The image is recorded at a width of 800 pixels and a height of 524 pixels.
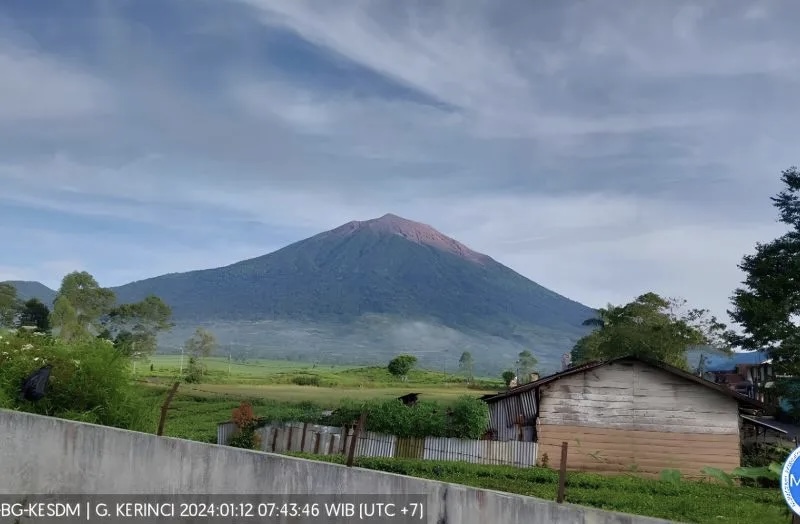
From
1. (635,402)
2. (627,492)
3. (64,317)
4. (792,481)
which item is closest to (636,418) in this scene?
(635,402)

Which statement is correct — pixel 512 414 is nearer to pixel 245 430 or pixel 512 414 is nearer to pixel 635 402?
pixel 635 402

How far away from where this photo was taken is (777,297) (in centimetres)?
3875

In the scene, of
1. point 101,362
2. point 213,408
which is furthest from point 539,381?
point 213,408

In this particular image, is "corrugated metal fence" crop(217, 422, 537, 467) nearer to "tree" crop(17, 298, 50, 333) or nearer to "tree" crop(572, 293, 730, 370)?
"tree" crop(572, 293, 730, 370)

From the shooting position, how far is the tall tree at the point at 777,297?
37844mm

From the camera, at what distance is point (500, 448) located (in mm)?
24844

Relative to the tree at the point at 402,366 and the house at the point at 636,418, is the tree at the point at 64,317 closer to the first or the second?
the tree at the point at 402,366

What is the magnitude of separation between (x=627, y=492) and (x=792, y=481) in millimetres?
15591

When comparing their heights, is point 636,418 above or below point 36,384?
below

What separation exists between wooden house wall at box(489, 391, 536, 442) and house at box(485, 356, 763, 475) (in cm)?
36

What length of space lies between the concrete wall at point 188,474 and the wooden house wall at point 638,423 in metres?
17.4

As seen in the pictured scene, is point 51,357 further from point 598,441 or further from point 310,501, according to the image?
point 598,441

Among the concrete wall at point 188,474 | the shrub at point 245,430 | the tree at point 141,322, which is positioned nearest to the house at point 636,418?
the shrub at point 245,430

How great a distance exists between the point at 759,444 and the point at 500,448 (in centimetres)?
977
